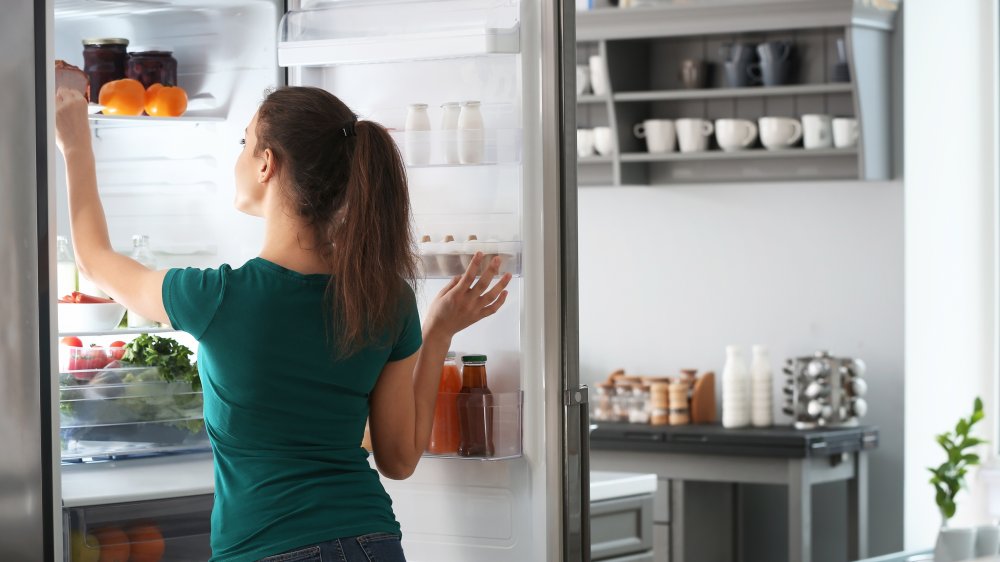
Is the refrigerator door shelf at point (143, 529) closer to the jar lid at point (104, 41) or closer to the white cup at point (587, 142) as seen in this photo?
the jar lid at point (104, 41)

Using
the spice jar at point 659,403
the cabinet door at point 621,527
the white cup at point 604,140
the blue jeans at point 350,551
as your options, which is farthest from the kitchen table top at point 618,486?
the blue jeans at point 350,551

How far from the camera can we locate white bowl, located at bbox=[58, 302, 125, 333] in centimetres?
197

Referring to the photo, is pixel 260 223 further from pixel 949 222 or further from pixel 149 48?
pixel 949 222

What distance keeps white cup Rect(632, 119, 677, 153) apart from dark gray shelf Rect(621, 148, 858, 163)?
0.12 ft

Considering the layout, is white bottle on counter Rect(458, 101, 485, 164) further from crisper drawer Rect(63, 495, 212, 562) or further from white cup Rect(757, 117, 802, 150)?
white cup Rect(757, 117, 802, 150)

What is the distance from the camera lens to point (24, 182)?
65.7 inches

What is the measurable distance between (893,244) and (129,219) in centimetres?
267

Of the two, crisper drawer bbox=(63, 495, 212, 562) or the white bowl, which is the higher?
the white bowl

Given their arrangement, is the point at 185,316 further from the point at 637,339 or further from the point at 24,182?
the point at 637,339

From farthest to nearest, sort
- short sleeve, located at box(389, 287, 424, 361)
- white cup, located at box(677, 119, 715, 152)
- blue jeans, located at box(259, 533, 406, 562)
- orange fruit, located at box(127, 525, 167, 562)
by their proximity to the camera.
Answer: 1. white cup, located at box(677, 119, 715, 152)
2. orange fruit, located at box(127, 525, 167, 562)
3. short sleeve, located at box(389, 287, 424, 361)
4. blue jeans, located at box(259, 533, 406, 562)

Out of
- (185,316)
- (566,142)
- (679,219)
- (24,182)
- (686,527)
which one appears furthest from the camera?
(679,219)

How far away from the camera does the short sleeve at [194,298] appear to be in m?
1.50

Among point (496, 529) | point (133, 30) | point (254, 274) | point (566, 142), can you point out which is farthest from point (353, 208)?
point (133, 30)

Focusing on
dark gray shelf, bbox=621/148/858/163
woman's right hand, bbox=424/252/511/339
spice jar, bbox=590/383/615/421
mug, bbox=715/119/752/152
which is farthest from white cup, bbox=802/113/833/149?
woman's right hand, bbox=424/252/511/339
